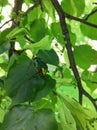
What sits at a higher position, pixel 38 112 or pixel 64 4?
pixel 64 4

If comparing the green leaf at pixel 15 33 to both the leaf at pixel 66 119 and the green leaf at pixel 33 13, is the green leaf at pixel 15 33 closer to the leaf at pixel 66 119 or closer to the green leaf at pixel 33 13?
the leaf at pixel 66 119

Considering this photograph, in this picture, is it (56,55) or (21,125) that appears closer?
(21,125)

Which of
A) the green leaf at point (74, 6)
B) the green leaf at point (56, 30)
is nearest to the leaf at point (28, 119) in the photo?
the green leaf at point (56, 30)

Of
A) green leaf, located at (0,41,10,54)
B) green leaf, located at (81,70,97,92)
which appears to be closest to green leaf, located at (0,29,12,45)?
green leaf, located at (0,41,10,54)

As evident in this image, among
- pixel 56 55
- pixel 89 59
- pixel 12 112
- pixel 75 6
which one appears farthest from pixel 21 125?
pixel 75 6

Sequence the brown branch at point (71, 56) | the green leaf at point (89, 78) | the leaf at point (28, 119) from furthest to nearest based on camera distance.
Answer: the green leaf at point (89, 78) < the brown branch at point (71, 56) < the leaf at point (28, 119)

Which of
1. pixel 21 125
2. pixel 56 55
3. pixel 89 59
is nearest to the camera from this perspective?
pixel 21 125

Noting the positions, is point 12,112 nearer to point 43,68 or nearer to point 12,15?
point 43,68

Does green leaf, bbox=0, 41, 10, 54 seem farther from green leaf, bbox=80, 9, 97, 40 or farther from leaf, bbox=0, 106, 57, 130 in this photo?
green leaf, bbox=80, 9, 97, 40

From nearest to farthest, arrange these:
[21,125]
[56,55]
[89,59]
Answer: [21,125] < [56,55] < [89,59]
